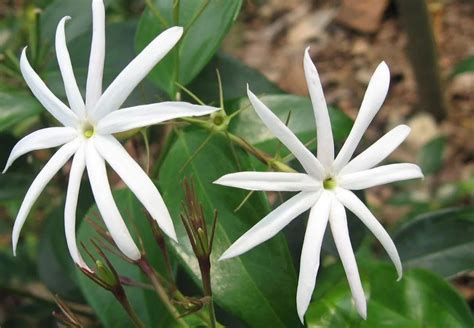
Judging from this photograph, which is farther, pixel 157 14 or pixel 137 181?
pixel 157 14

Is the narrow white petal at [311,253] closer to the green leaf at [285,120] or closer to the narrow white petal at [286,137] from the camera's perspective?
the narrow white petal at [286,137]

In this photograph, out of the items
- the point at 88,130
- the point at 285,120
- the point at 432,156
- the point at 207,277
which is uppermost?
the point at 432,156

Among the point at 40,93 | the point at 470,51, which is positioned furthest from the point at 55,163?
the point at 470,51

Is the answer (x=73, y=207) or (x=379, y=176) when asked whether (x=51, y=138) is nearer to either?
(x=73, y=207)

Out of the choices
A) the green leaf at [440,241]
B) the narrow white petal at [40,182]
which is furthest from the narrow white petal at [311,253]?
the green leaf at [440,241]

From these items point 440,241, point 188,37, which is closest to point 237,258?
point 188,37

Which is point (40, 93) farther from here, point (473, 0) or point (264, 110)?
point (473, 0)
